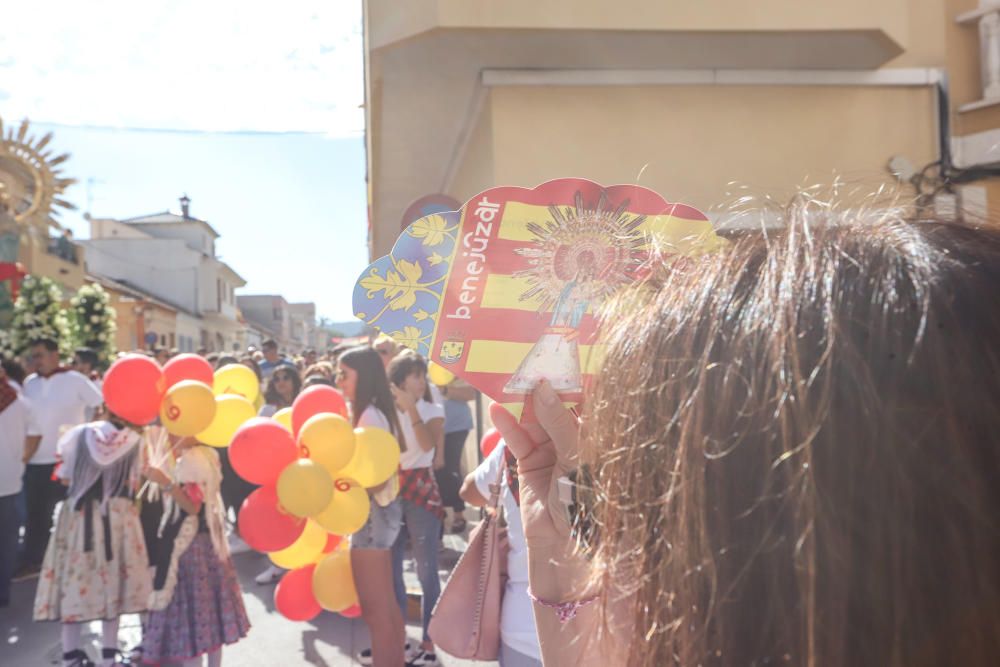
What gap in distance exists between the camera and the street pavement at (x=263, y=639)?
15.9ft

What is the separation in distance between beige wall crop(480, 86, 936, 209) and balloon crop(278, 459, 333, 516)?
2889 mm

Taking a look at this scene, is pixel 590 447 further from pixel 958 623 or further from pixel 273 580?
pixel 273 580

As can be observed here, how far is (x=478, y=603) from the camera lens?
2.52 metres

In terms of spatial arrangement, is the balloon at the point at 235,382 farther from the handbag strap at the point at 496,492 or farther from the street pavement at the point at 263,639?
the handbag strap at the point at 496,492

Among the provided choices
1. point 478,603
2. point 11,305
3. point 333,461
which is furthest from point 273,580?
point 11,305

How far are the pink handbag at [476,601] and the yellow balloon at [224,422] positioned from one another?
208 centimetres

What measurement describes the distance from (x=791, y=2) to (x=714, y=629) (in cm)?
552

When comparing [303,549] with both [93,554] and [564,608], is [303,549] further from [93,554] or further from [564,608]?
[564,608]

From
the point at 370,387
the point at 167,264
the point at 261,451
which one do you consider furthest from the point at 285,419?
the point at 167,264

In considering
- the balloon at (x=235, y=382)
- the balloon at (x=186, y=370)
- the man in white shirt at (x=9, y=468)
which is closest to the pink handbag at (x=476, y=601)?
the balloon at (x=186, y=370)

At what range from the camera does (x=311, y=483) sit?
3.63m

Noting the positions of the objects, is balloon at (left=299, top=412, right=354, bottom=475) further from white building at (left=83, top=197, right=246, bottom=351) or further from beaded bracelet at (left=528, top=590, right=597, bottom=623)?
white building at (left=83, top=197, right=246, bottom=351)

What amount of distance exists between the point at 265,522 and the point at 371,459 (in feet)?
1.94

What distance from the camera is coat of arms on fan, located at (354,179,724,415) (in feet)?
4.03
